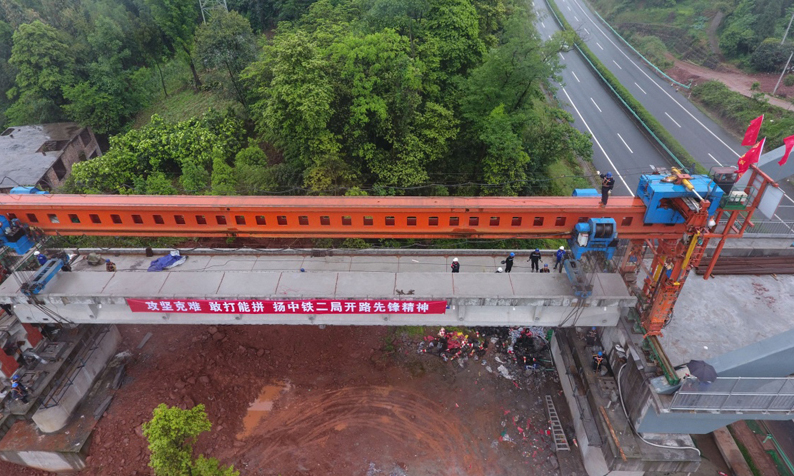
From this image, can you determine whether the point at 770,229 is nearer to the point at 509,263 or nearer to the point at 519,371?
the point at 519,371

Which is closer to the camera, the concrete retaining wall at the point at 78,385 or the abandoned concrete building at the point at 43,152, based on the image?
the concrete retaining wall at the point at 78,385

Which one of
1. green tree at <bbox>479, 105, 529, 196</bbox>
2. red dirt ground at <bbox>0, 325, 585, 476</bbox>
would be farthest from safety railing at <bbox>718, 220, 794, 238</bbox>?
red dirt ground at <bbox>0, 325, 585, 476</bbox>

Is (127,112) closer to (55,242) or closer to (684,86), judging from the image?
(55,242)

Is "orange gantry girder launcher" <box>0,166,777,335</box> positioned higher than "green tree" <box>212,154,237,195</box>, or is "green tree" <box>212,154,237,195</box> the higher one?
"orange gantry girder launcher" <box>0,166,777,335</box>

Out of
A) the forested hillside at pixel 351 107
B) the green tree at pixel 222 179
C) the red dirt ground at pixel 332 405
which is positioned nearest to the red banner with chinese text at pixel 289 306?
the red dirt ground at pixel 332 405

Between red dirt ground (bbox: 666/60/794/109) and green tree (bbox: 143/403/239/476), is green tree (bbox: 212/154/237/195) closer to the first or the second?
green tree (bbox: 143/403/239/476)

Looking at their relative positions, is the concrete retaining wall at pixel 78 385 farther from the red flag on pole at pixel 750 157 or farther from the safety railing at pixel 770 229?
the safety railing at pixel 770 229

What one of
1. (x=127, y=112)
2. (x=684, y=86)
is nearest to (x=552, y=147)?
(x=684, y=86)

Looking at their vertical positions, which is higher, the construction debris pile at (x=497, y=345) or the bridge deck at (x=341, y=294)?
the bridge deck at (x=341, y=294)
